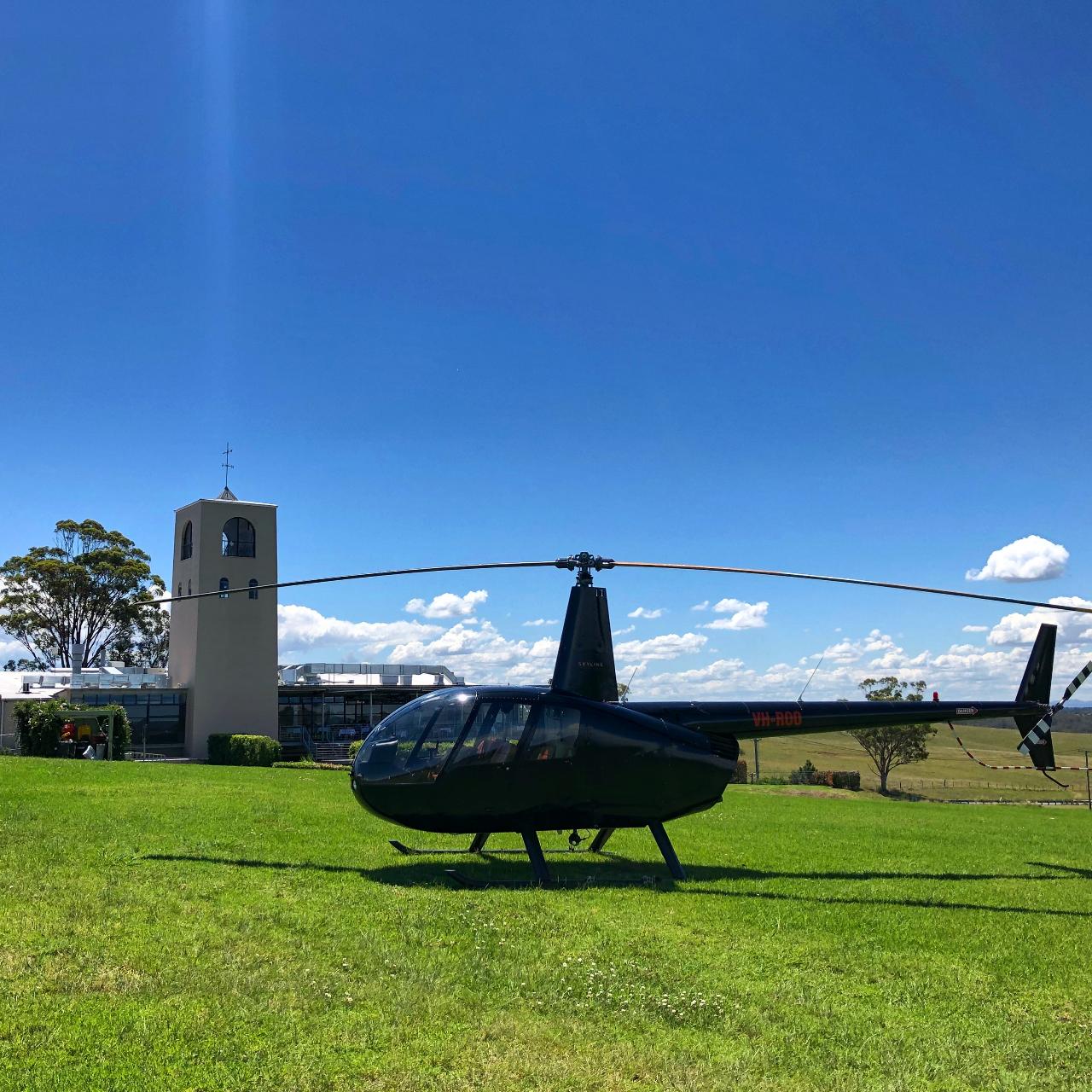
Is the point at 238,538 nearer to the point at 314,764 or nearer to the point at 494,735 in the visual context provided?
the point at 314,764

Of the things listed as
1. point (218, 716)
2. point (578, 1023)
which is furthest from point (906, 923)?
point (218, 716)

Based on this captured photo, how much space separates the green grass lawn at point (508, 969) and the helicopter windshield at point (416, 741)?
3.87ft

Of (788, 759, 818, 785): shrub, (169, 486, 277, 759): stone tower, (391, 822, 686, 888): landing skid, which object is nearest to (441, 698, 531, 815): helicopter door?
(391, 822, 686, 888): landing skid

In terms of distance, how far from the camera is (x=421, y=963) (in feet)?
24.0

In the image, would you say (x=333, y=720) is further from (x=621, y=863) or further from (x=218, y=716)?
(x=621, y=863)

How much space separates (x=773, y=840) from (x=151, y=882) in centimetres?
1012

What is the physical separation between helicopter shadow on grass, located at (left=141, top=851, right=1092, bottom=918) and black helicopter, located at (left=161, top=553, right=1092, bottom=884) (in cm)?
40

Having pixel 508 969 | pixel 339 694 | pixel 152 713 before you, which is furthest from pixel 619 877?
pixel 339 694

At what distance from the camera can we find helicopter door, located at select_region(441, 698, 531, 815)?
11.0 metres

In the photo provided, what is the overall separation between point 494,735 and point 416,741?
2.95 ft

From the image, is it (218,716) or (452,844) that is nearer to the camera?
(452,844)

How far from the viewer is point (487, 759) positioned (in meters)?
11.0

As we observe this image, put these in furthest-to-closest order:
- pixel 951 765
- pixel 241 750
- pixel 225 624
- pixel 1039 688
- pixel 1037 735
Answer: pixel 951 765 < pixel 225 624 < pixel 241 750 < pixel 1039 688 < pixel 1037 735

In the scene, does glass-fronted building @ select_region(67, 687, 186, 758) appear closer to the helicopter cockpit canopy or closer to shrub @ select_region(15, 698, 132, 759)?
shrub @ select_region(15, 698, 132, 759)
